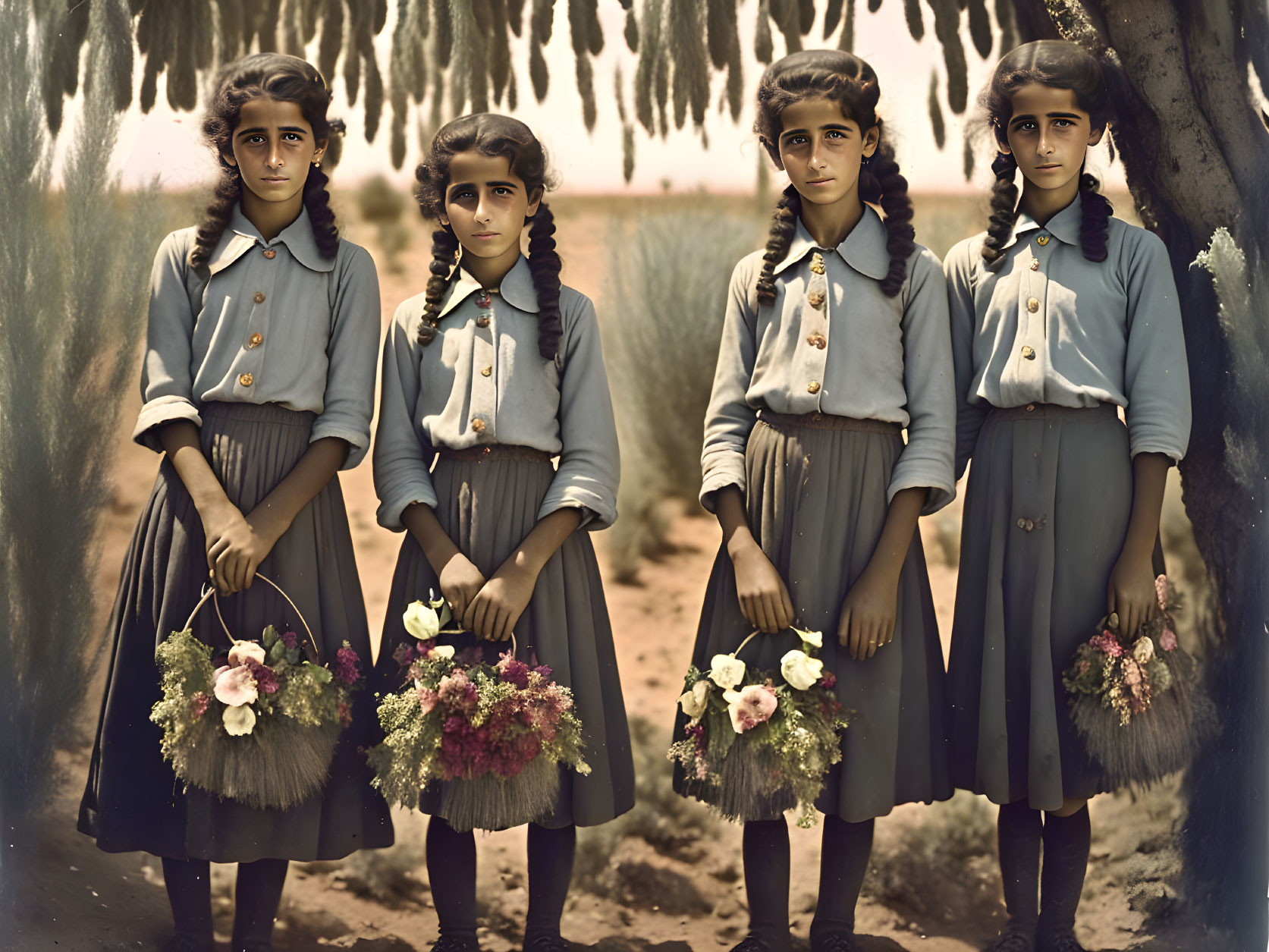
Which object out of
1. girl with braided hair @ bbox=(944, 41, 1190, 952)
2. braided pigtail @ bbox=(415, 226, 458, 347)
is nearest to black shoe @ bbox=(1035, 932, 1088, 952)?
girl with braided hair @ bbox=(944, 41, 1190, 952)

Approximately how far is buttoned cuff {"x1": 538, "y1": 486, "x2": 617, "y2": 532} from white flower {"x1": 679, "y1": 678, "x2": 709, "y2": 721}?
0.49 meters

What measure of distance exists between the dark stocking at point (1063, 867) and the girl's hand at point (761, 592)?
3.12 ft

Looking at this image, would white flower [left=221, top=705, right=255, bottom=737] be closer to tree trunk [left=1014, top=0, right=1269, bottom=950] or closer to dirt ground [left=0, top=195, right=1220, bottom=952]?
dirt ground [left=0, top=195, right=1220, bottom=952]

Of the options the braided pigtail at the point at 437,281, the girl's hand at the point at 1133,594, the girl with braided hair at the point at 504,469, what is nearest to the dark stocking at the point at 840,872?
the girl with braided hair at the point at 504,469

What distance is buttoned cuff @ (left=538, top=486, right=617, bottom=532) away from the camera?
3697mm

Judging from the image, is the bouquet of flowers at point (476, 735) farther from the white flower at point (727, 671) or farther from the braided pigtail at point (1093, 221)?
the braided pigtail at point (1093, 221)

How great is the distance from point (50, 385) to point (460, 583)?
5.11ft

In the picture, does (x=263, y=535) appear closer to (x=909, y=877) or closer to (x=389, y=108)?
(x=389, y=108)

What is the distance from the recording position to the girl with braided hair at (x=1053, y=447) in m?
3.72

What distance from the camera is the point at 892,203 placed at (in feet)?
12.6

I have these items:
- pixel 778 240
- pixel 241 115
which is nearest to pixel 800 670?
pixel 778 240

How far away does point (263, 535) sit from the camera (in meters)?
3.69

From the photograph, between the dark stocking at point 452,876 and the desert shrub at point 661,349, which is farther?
the desert shrub at point 661,349

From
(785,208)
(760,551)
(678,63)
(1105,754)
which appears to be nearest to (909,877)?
(1105,754)
